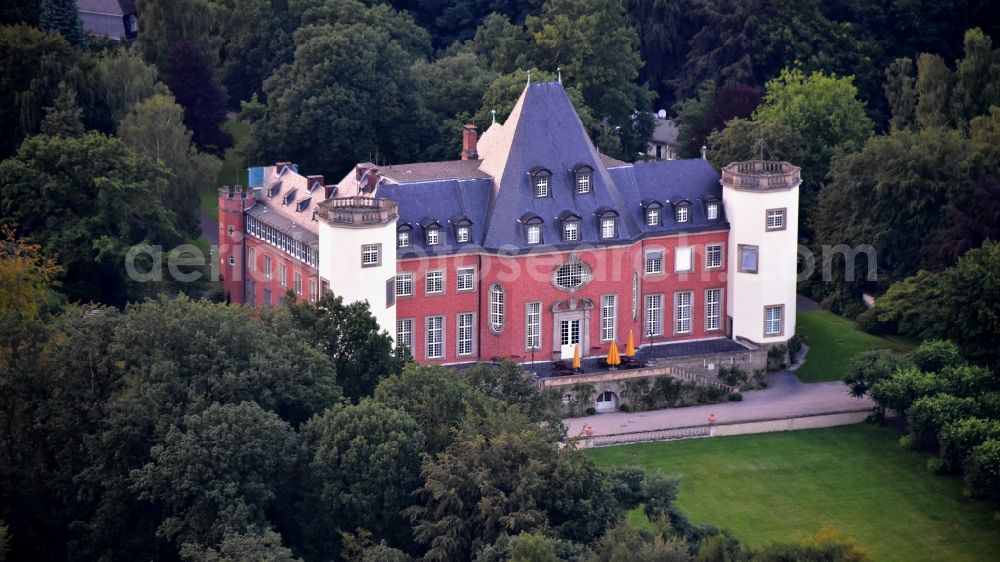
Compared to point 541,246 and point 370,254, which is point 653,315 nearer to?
point 541,246

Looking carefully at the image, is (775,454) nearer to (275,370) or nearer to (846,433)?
(846,433)

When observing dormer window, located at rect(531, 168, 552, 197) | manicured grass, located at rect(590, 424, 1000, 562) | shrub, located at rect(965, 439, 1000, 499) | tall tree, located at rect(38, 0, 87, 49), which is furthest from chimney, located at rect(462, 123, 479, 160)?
tall tree, located at rect(38, 0, 87, 49)

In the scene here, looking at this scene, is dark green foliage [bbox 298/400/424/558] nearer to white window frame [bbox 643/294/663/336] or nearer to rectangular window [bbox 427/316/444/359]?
rectangular window [bbox 427/316/444/359]

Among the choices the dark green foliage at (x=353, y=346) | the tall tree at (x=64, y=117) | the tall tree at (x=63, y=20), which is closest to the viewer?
the dark green foliage at (x=353, y=346)

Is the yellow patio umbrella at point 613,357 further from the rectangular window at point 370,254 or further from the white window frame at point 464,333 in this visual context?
the rectangular window at point 370,254

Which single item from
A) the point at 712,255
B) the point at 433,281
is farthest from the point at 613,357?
the point at 433,281

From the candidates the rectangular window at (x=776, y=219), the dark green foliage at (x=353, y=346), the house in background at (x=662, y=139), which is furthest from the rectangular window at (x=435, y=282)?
the house in background at (x=662, y=139)

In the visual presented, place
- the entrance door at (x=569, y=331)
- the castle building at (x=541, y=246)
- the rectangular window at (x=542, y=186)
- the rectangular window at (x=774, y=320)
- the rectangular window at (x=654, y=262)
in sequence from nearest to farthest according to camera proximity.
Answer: the castle building at (x=541, y=246) → the rectangular window at (x=542, y=186) → the entrance door at (x=569, y=331) → the rectangular window at (x=654, y=262) → the rectangular window at (x=774, y=320)

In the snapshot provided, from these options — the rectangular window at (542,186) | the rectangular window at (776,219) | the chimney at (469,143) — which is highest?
the chimney at (469,143)
